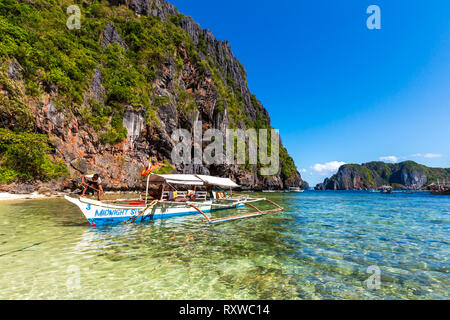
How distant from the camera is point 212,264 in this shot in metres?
5.91

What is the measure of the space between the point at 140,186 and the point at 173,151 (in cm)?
1114

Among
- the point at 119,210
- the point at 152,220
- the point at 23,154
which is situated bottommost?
the point at 152,220

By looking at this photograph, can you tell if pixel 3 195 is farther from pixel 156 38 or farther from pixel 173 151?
pixel 156 38

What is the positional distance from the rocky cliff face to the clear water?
23.6 m

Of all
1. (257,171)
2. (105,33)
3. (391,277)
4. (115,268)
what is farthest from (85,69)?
(257,171)

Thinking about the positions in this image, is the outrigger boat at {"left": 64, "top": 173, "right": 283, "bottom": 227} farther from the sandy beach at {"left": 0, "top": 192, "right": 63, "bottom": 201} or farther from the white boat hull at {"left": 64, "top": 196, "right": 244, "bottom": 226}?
the sandy beach at {"left": 0, "top": 192, "right": 63, "bottom": 201}

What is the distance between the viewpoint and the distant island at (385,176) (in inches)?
6014

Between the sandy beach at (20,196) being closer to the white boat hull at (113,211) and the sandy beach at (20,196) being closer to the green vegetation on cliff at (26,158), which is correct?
the green vegetation on cliff at (26,158)

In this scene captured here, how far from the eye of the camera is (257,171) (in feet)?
238

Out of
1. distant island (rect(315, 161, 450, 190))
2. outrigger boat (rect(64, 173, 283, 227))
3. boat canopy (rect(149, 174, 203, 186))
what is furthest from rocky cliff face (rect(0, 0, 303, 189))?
distant island (rect(315, 161, 450, 190))

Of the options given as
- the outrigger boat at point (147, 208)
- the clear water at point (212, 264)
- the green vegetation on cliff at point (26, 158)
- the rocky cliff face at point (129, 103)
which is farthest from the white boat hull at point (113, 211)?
the rocky cliff face at point (129, 103)

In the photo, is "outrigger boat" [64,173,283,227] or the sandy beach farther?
the sandy beach

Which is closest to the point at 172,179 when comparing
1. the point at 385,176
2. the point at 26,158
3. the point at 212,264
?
the point at 212,264

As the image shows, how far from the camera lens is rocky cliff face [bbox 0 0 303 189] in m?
27.0
